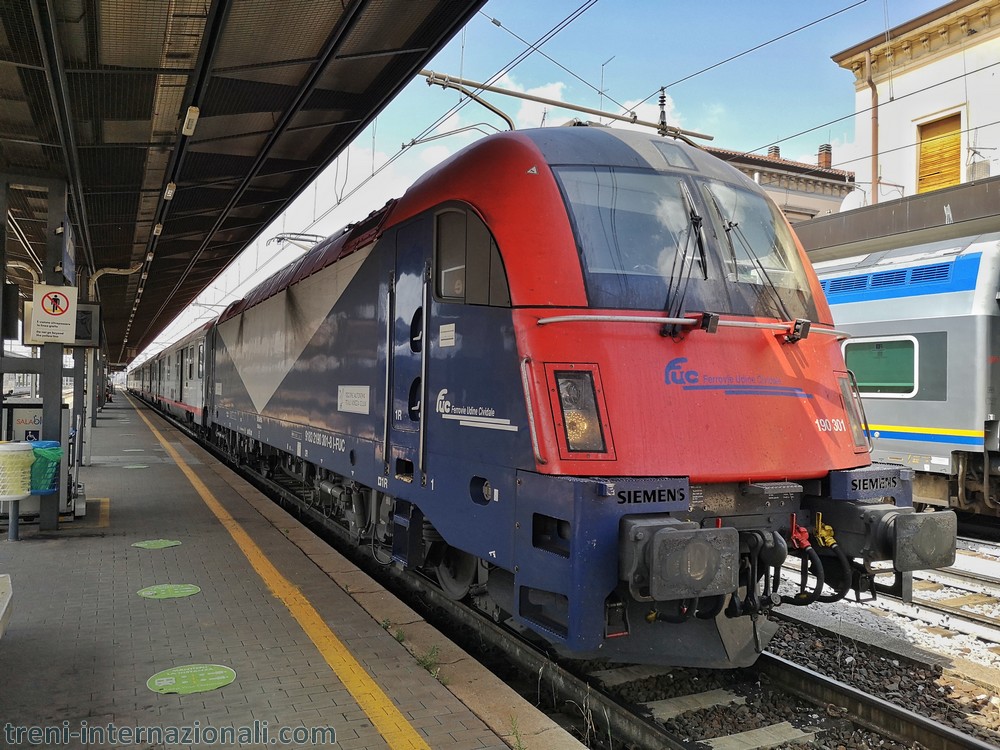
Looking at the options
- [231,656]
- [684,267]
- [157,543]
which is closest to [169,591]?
[231,656]

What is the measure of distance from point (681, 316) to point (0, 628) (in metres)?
3.89

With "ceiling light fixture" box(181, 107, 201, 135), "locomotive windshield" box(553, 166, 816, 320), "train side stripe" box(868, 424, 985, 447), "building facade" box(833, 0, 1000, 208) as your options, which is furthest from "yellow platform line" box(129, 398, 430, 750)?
"building facade" box(833, 0, 1000, 208)

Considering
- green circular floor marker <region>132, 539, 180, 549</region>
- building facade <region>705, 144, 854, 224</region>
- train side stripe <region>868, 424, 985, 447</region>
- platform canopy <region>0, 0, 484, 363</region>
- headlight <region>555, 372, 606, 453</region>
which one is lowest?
green circular floor marker <region>132, 539, 180, 549</region>

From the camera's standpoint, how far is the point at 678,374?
13.7 ft

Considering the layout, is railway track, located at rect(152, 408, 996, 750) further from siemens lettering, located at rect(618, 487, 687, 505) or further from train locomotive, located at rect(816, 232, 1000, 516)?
train locomotive, located at rect(816, 232, 1000, 516)

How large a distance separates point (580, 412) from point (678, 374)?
0.63 meters

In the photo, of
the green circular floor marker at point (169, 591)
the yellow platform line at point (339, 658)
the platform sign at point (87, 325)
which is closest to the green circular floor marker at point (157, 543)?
the yellow platform line at point (339, 658)

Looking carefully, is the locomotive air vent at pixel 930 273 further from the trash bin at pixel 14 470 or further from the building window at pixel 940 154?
the trash bin at pixel 14 470

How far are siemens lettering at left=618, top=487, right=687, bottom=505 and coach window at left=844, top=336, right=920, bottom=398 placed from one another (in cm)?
787

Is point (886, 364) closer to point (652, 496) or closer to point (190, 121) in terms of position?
point (652, 496)

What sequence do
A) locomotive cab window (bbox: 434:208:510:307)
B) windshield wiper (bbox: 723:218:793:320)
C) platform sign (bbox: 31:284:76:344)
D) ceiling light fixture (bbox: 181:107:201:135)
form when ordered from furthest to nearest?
platform sign (bbox: 31:284:76:344)
ceiling light fixture (bbox: 181:107:201:135)
windshield wiper (bbox: 723:218:793:320)
locomotive cab window (bbox: 434:208:510:307)

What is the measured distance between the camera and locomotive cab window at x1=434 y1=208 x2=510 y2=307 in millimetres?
4422

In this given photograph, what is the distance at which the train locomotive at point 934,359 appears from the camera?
31.0 ft

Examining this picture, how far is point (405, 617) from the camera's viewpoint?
5438mm
